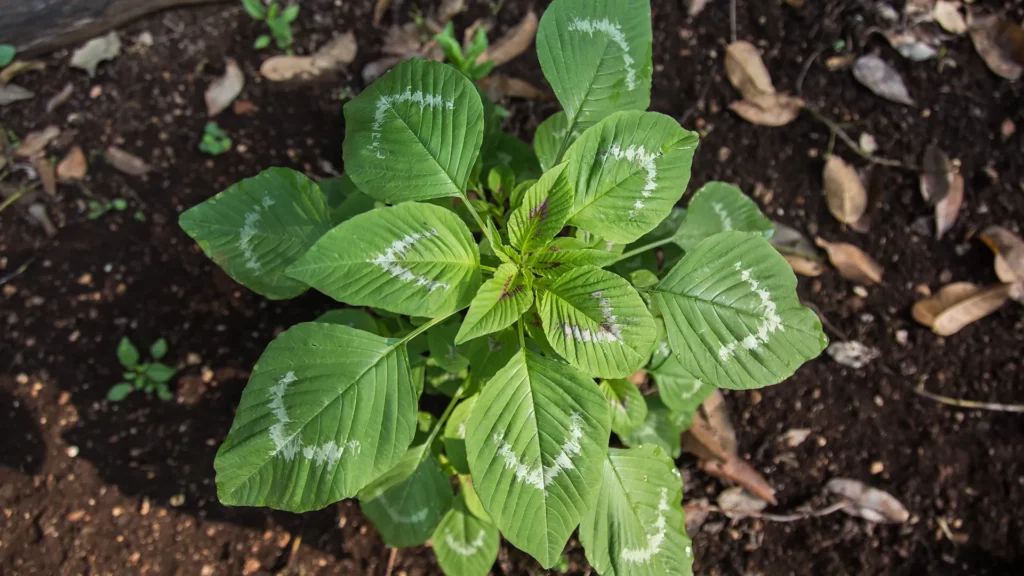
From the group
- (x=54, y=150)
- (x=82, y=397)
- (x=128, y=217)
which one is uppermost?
(x=54, y=150)

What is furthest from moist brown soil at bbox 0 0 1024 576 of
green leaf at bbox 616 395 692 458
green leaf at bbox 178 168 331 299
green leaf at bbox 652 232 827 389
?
green leaf at bbox 652 232 827 389

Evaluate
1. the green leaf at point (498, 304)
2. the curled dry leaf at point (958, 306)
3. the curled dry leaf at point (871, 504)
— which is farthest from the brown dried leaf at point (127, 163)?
the curled dry leaf at point (958, 306)

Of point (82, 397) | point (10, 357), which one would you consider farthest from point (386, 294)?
point (10, 357)

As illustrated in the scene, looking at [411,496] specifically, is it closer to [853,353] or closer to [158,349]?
[158,349]

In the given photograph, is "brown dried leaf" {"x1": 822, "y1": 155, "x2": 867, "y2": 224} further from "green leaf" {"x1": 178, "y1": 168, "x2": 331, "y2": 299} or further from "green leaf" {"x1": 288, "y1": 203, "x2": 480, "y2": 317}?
"green leaf" {"x1": 178, "y1": 168, "x2": 331, "y2": 299}

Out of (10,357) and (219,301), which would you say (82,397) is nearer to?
(10,357)

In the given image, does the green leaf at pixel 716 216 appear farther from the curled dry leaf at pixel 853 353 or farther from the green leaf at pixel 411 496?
the green leaf at pixel 411 496

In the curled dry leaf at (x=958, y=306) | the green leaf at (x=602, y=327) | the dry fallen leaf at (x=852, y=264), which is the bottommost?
the curled dry leaf at (x=958, y=306)
